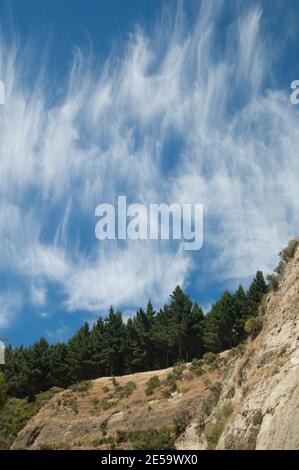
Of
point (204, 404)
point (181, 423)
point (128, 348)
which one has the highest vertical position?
point (128, 348)

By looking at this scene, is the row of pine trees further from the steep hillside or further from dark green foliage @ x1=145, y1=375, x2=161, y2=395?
dark green foliage @ x1=145, y1=375, x2=161, y2=395

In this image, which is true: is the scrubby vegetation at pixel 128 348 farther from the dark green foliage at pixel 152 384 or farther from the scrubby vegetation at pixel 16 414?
the dark green foliage at pixel 152 384

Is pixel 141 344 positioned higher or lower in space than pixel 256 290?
lower

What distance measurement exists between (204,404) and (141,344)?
148 ft

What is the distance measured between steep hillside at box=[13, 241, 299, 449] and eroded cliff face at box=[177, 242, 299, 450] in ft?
0.16

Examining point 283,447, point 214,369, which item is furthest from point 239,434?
point 214,369

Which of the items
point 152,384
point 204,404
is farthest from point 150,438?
point 152,384

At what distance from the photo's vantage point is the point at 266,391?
27.9m

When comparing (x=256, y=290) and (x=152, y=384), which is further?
(x=256, y=290)

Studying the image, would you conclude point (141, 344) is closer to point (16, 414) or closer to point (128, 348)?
point (128, 348)

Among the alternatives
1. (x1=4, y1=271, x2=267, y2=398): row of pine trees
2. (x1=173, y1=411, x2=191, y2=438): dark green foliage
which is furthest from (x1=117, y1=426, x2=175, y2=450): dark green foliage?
(x1=4, y1=271, x2=267, y2=398): row of pine trees

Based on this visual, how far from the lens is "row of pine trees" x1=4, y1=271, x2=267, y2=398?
7762cm
